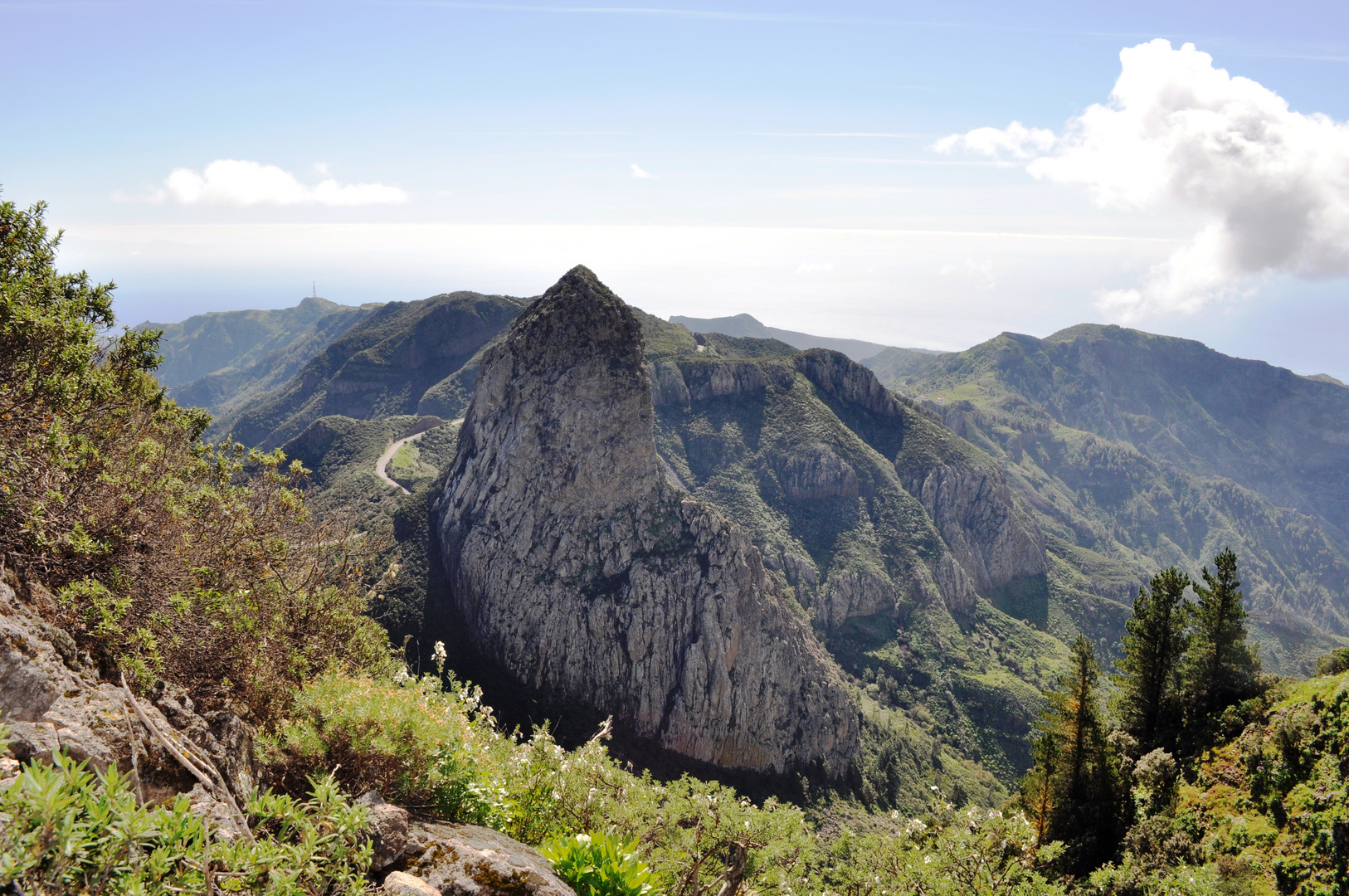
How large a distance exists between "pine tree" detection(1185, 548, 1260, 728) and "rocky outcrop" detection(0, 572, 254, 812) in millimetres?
48103

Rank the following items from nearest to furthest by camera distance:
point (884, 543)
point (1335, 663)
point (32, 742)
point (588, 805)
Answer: point (32, 742), point (588, 805), point (1335, 663), point (884, 543)

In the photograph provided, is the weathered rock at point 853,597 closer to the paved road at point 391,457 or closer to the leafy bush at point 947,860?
the paved road at point 391,457

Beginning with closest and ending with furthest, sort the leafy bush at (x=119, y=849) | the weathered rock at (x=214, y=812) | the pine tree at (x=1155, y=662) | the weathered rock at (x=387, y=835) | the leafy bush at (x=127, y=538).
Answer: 1. the leafy bush at (x=119, y=849)
2. the weathered rock at (x=214, y=812)
3. the weathered rock at (x=387, y=835)
4. the leafy bush at (x=127, y=538)
5. the pine tree at (x=1155, y=662)

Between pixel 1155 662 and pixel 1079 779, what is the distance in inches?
437

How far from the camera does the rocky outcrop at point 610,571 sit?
8269cm

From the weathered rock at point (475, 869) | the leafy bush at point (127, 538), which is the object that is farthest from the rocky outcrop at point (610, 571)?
the weathered rock at point (475, 869)

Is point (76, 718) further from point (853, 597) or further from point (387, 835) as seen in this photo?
point (853, 597)

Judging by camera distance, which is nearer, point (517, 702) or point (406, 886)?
point (406, 886)

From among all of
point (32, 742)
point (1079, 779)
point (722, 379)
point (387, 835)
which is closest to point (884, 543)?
point (722, 379)

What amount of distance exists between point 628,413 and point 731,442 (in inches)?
3508

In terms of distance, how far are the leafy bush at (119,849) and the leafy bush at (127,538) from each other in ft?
22.7

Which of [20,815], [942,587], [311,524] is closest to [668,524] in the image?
[311,524]

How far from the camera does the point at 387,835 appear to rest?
811cm

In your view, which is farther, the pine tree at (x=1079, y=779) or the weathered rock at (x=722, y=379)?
the weathered rock at (x=722, y=379)
